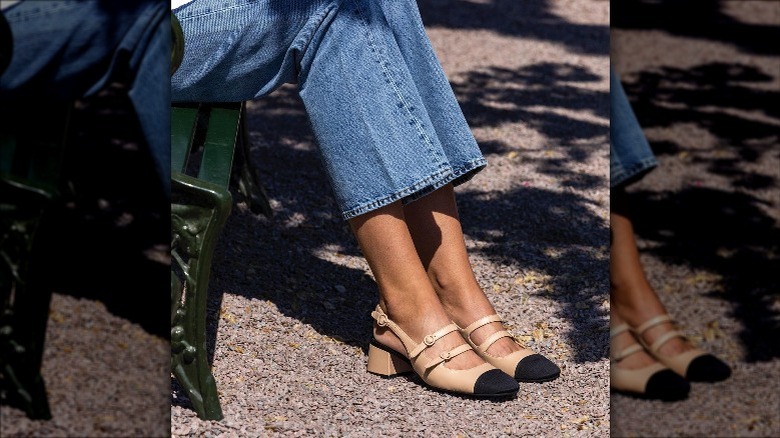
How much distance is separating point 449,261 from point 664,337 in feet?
4.76

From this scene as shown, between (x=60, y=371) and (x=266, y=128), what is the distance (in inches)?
58.9

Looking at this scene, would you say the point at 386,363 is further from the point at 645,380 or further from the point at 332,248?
the point at 645,380

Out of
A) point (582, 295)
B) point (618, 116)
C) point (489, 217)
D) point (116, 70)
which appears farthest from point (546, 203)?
A: point (618, 116)

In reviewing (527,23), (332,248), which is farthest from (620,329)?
(527,23)

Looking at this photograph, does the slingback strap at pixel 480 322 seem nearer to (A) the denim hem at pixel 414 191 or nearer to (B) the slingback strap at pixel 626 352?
(A) the denim hem at pixel 414 191

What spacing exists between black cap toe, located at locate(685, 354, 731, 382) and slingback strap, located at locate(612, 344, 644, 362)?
10 cm

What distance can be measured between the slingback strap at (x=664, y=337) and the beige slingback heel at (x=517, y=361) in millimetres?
1386

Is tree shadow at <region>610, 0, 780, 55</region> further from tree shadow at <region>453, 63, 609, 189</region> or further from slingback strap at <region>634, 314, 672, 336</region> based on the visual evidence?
tree shadow at <region>453, 63, 609, 189</region>

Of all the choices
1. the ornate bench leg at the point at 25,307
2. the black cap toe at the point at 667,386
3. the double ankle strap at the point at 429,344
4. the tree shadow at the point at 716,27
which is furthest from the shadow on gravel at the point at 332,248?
the tree shadow at the point at 716,27

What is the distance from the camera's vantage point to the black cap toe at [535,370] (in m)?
2.08

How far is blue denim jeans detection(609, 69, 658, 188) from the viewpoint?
2.29ft

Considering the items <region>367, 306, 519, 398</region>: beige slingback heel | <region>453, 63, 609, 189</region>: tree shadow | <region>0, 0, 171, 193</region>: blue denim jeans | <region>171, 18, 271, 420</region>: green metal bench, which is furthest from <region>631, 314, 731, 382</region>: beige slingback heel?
<region>453, 63, 609, 189</region>: tree shadow

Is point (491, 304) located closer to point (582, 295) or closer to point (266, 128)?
point (582, 295)

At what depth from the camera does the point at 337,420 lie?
6.28 ft
